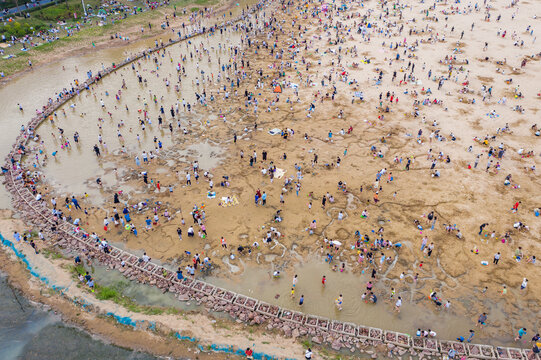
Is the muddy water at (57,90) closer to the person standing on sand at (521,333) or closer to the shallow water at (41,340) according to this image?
the shallow water at (41,340)

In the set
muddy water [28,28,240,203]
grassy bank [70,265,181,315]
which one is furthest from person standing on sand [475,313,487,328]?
muddy water [28,28,240,203]

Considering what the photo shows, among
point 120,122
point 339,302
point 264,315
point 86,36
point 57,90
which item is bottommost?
point 264,315

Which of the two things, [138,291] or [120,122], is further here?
[120,122]

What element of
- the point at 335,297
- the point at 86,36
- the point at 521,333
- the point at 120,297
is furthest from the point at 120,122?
the point at 521,333

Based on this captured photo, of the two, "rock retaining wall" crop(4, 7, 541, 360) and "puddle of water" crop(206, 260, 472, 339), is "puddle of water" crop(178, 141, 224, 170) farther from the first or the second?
"puddle of water" crop(206, 260, 472, 339)

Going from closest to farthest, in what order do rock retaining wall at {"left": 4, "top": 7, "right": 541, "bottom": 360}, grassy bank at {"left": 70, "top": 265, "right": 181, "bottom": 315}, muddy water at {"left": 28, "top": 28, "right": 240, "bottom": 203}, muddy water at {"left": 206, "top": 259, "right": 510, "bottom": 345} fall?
rock retaining wall at {"left": 4, "top": 7, "right": 541, "bottom": 360}, muddy water at {"left": 206, "top": 259, "right": 510, "bottom": 345}, grassy bank at {"left": 70, "top": 265, "right": 181, "bottom": 315}, muddy water at {"left": 28, "top": 28, "right": 240, "bottom": 203}

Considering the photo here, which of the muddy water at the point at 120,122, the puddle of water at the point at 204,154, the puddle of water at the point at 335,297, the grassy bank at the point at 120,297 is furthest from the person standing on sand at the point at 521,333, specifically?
the muddy water at the point at 120,122

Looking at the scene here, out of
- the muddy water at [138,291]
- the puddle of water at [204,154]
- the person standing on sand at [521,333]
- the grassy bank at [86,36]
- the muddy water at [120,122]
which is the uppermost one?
the grassy bank at [86,36]

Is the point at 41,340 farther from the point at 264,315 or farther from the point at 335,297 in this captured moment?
the point at 335,297

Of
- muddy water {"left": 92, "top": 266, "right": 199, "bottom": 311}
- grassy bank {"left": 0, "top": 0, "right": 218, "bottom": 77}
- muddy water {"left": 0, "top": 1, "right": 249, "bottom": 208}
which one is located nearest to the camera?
muddy water {"left": 92, "top": 266, "right": 199, "bottom": 311}

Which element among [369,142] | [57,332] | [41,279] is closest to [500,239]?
[369,142]

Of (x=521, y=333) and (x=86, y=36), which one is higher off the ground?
(x=86, y=36)

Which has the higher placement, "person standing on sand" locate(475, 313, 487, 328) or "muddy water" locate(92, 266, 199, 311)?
"muddy water" locate(92, 266, 199, 311)
